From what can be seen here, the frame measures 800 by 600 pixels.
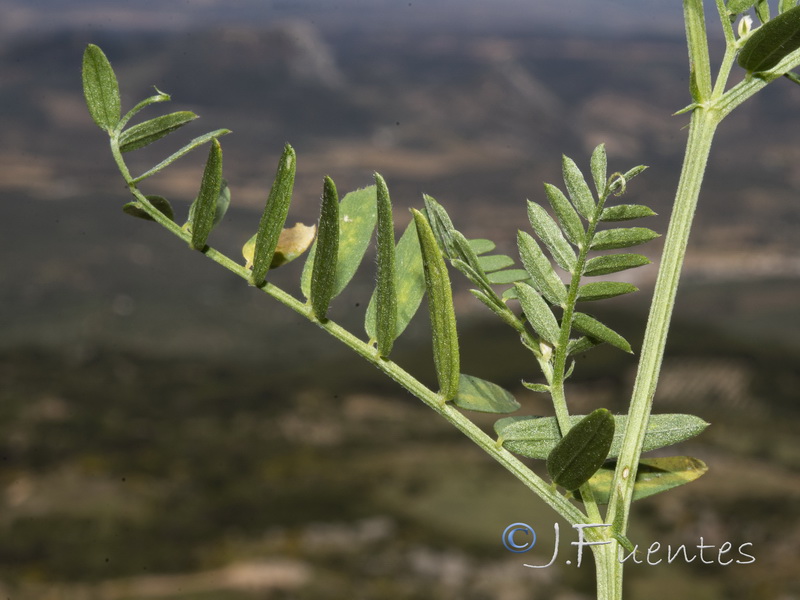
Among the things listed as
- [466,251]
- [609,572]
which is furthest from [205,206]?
[609,572]

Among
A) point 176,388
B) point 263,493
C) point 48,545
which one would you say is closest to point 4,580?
point 48,545

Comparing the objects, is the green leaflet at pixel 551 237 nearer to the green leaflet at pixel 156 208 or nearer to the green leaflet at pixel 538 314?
the green leaflet at pixel 538 314

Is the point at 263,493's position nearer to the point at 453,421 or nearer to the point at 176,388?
the point at 176,388

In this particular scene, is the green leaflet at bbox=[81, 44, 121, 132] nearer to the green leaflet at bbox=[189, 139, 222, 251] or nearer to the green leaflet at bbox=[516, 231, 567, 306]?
the green leaflet at bbox=[189, 139, 222, 251]

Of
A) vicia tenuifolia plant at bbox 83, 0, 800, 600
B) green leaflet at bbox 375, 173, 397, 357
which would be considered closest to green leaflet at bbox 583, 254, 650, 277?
vicia tenuifolia plant at bbox 83, 0, 800, 600

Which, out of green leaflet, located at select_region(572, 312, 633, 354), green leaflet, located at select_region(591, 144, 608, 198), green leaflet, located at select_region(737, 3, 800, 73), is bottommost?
green leaflet, located at select_region(572, 312, 633, 354)

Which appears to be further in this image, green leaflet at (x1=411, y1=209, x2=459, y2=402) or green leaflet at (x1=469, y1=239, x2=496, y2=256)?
green leaflet at (x1=469, y1=239, x2=496, y2=256)
